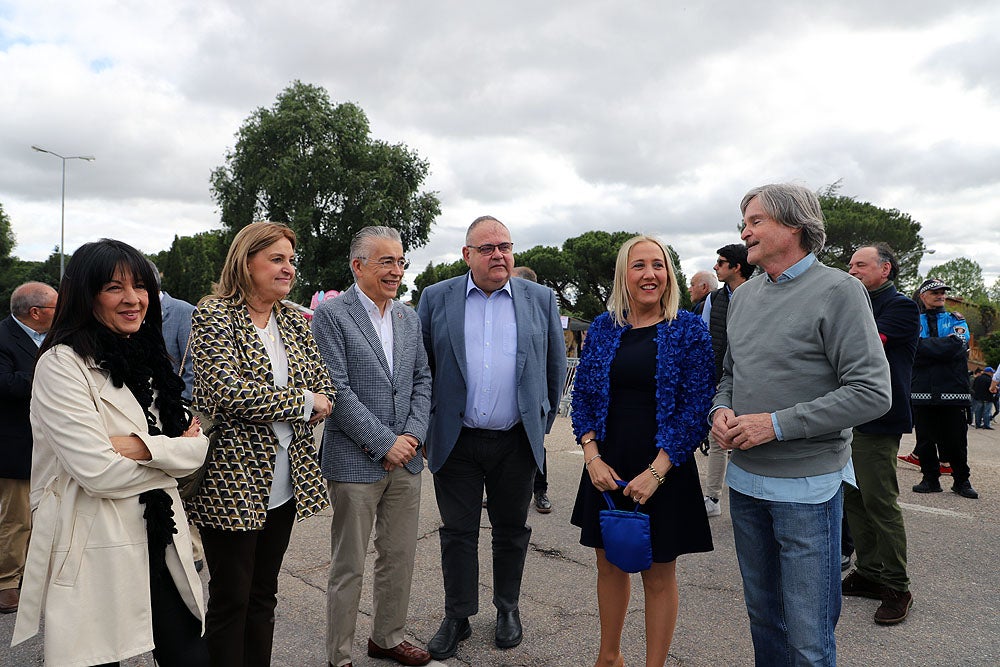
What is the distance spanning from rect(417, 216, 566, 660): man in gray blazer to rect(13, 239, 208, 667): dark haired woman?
151 cm

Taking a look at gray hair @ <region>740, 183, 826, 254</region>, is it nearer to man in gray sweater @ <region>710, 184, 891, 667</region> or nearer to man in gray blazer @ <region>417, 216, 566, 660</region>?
man in gray sweater @ <region>710, 184, 891, 667</region>

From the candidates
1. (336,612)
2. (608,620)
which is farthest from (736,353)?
(336,612)

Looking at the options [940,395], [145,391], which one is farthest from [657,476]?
[940,395]

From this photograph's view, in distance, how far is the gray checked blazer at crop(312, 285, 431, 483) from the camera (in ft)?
10.4

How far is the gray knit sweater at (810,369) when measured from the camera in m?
2.32

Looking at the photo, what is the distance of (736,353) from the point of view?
267 centimetres

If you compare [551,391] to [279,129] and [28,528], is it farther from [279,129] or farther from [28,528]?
[279,129]

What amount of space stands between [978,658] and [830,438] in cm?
194

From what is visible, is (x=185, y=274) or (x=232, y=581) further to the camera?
(x=185, y=274)

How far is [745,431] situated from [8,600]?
14.3 ft

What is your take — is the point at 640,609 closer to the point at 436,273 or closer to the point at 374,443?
the point at 374,443

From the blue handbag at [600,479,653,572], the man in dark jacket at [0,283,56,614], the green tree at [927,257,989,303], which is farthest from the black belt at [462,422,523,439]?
the green tree at [927,257,989,303]

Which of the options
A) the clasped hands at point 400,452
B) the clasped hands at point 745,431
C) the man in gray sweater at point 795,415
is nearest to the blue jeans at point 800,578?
the man in gray sweater at point 795,415

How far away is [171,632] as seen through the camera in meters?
2.21
